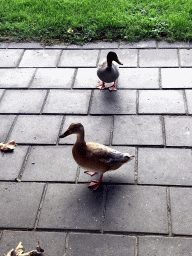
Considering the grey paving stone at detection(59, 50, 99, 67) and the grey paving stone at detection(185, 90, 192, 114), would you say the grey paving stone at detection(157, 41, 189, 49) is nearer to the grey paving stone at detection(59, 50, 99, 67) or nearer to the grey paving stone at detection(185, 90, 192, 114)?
the grey paving stone at detection(59, 50, 99, 67)

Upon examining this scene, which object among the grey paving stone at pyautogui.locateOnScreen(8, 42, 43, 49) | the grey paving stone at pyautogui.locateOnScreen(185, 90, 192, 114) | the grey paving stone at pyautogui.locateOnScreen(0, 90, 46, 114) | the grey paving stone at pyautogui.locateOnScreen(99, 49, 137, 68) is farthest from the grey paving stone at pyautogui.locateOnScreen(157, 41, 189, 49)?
the grey paving stone at pyautogui.locateOnScreen(0, 90, 46, 114)

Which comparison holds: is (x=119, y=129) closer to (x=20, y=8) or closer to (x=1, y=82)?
(x=1, y=82)

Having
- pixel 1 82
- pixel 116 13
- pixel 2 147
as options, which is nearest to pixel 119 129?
pixel 2 147

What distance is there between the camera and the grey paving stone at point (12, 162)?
158 inches

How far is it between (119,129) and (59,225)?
1.68 meters

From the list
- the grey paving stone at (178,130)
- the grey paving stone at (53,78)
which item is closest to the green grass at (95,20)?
the grey paving stone at (53,78)

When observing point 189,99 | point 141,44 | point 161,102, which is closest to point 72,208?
point 161,102

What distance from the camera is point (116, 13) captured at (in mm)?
6906

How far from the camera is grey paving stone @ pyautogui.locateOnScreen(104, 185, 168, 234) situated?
3.36 meters

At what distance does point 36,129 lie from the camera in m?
4.64

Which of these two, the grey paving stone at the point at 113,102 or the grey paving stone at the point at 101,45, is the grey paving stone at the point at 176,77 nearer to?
the grey paving stone at the point at 113,102

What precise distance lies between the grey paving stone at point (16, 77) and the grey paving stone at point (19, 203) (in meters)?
2.15

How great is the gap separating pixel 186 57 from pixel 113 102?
1.80 m

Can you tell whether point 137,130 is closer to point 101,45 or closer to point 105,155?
point 105,155
